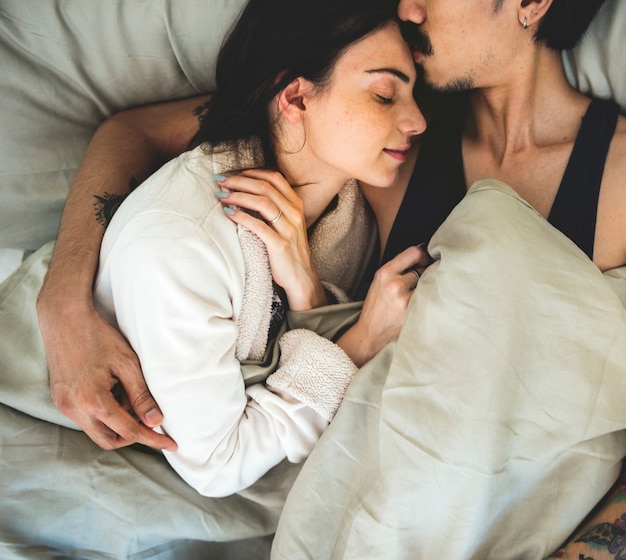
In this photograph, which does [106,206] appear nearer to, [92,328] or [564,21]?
[92,328]

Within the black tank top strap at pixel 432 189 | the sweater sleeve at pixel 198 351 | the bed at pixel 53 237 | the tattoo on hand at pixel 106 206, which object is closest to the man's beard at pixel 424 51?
the black tank top strap at pixel 432 189

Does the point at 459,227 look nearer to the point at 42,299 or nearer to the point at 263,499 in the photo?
the point at 263,499

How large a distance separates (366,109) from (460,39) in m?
0.23

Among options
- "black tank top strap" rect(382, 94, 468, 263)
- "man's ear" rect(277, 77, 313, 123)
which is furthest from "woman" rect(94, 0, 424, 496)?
"black tank top strap" rect(382, 94, 468, 263)

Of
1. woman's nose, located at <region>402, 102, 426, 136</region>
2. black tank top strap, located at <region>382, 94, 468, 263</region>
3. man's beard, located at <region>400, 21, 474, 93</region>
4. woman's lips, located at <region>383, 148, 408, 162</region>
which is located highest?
man's beard, located at <region>400, 21, 474, 93</region>

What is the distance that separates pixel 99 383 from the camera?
96 centimetres

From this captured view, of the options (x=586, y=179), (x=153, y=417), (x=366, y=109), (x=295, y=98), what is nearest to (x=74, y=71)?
(x=295, y=98)

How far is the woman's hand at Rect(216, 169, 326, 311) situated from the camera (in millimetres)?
991

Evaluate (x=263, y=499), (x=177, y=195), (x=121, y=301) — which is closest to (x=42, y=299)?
(x=121, y=301)

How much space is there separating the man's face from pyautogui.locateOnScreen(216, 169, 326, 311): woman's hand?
344 mm

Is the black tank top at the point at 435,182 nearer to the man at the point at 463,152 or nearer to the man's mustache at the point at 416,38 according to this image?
the man at the point at 463,152

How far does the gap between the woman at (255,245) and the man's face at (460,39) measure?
0.27 feet

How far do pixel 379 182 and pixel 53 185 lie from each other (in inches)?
25.7

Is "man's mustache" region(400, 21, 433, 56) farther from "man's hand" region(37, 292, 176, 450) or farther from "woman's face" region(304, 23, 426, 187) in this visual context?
"man's hand" region(37, 292, 176, 450)
